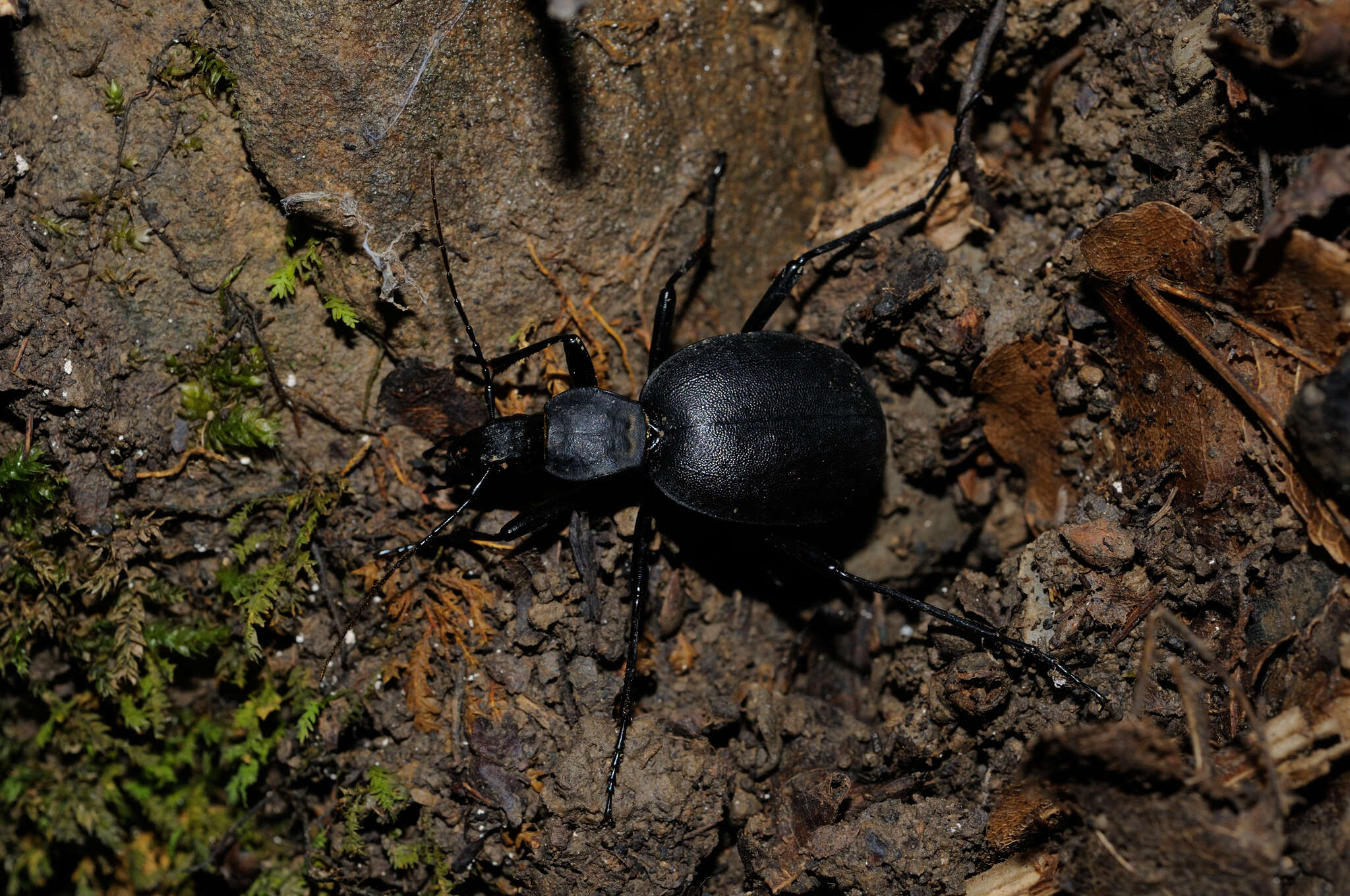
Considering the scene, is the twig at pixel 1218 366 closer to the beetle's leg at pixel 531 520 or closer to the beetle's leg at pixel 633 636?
the beetle's leg at pixel 633 636

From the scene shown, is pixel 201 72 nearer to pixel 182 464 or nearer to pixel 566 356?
pixel 182 464

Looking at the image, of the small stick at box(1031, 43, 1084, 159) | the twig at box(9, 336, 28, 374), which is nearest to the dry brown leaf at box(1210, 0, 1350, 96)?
the small stick at box(1031, 43, 1084, 159)

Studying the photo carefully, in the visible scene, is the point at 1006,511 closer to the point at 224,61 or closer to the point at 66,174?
the point at 224,61

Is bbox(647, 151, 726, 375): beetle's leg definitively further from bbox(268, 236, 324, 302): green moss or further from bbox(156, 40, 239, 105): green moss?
bbox(156, 40, 239, 105): green moss

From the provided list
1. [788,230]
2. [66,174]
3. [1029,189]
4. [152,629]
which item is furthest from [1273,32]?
[152,629]

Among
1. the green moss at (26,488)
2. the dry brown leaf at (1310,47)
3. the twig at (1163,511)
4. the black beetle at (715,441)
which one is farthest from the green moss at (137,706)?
the dry brown leaf at (1310,47)
